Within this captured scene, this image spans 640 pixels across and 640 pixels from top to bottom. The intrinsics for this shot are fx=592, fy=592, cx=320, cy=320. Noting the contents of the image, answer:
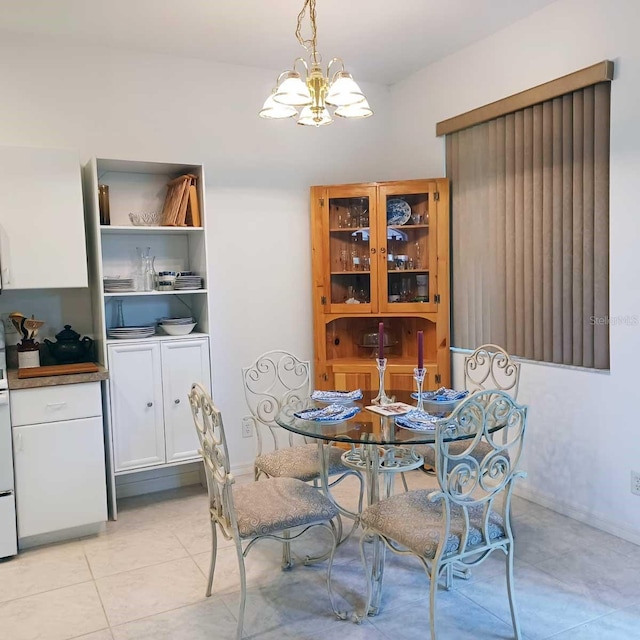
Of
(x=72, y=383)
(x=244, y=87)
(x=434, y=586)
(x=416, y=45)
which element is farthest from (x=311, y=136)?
(x=434, y=586)

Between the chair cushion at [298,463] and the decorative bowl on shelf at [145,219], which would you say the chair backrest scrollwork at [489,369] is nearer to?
the chair cushion at [298,463]

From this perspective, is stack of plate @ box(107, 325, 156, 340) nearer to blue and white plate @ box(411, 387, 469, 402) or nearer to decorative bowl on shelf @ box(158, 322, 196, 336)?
decorative bowl on shelf @ box(158, 322, 196, 336)

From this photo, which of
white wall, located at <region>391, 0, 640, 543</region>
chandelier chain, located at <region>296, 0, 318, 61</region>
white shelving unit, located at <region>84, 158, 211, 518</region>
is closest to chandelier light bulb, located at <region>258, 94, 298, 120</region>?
chandelier chain, located at <region>296, 0, 318, 61</region>

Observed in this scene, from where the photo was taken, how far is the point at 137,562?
281 centimetres

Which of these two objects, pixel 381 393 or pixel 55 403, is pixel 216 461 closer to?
pixel 381 393

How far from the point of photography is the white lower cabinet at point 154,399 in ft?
10.8

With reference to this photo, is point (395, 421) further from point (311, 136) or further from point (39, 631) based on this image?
point (311, 136)

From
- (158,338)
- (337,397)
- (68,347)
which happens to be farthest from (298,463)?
(68,347)

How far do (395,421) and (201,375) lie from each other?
4.88ft

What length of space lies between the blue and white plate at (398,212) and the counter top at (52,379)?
203cm

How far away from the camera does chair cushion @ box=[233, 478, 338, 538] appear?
7.15ft

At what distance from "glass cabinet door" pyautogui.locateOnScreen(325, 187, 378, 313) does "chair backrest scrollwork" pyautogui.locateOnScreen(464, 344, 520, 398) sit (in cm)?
79

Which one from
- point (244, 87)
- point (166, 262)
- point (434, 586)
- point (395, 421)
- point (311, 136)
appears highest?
point (244, 87)

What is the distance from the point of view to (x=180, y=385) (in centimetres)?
345
